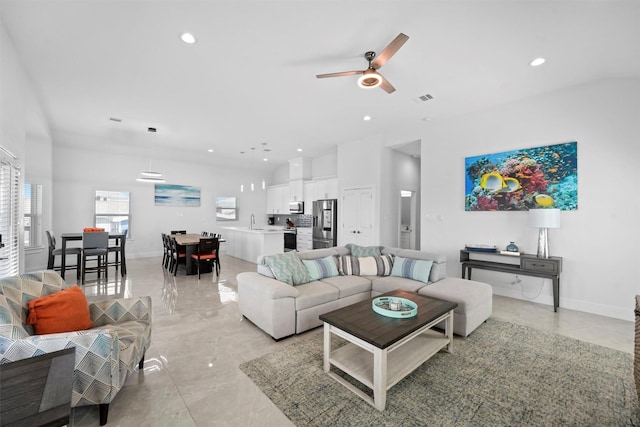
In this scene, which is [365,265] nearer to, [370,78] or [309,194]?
[370,78]

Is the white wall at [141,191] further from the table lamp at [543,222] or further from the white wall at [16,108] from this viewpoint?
the table lamp at [543,222]

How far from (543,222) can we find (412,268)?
1916mm

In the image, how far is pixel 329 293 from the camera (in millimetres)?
3117

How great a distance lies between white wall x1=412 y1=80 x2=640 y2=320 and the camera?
344 cm

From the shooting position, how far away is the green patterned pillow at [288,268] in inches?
125

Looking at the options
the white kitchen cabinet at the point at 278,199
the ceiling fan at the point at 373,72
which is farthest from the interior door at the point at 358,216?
the ceiling fan at the point at 373,72

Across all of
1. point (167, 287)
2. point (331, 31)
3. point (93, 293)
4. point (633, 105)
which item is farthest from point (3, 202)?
point (633, 105)

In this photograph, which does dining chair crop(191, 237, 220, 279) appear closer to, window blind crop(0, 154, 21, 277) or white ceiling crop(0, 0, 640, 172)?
white ceiling crop(0, 0, 640, 172)

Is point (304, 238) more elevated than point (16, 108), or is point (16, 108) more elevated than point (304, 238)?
point (16, 108)

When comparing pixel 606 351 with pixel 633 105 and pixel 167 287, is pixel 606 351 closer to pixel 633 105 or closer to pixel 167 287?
pixel 633 105

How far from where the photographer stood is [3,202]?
280cm

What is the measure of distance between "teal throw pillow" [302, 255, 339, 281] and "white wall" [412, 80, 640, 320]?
2.68 meters

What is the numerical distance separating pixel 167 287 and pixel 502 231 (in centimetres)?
584

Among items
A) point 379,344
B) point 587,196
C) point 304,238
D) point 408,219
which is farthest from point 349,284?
point 304,238
